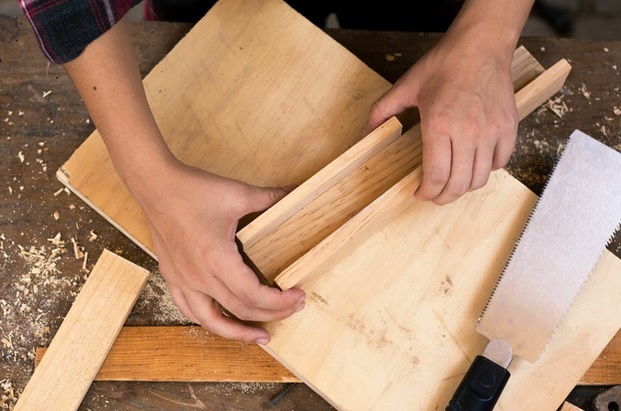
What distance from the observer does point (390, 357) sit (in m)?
0.97

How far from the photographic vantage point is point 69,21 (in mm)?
840

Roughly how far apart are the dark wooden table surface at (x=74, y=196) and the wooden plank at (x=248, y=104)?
3.9 inches

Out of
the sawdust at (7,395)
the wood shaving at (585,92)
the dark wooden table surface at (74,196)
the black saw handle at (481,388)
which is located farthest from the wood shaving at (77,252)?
the wood shaving at (585,92)

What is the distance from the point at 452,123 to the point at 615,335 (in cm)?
49

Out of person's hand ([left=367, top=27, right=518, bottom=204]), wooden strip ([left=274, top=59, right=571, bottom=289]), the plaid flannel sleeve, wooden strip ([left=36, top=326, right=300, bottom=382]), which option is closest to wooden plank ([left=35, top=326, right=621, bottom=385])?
wooden strip ([left=36, top=326, right=300, bottom=382])

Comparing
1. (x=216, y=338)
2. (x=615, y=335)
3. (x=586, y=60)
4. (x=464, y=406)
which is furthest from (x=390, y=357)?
(x=586, y=60)

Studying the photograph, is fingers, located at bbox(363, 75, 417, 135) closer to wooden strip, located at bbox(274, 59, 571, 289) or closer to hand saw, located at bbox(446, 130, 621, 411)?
wooden strip, located at bbox(274, 59, 571, 289)

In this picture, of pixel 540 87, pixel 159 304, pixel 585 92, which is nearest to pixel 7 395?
pixel 159 304

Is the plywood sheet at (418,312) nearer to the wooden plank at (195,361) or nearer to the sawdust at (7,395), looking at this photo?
the wooden plank at (195,361)

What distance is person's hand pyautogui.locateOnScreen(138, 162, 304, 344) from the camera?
34.9 inches

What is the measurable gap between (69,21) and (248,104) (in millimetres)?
354

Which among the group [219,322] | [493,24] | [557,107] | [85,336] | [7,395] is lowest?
[7,395]

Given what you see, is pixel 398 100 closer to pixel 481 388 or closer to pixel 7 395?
pixel 481 388

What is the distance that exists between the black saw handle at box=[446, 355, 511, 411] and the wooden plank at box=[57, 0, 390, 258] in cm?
42
